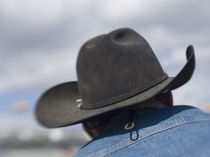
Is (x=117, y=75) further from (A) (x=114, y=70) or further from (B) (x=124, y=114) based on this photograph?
(B) (x=124, y=114)

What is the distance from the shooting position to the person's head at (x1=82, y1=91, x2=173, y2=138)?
6.97 ft

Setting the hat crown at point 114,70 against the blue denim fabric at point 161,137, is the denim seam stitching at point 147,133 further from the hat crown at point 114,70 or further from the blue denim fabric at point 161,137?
the hat crown at point 114,70

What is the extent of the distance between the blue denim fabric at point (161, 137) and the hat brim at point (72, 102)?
95mm

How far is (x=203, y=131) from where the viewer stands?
200cm

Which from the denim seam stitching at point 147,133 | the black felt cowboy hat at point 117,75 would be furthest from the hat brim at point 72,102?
the denim seam stitching at point 147,133

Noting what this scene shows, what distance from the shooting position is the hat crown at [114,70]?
2.14m

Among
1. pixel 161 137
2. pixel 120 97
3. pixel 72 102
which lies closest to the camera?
pixel 161 137

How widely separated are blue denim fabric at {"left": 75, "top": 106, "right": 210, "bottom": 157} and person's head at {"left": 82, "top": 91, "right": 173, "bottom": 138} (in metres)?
0.06

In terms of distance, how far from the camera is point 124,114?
2133 millimetres

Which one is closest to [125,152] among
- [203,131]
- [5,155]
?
[203,131]

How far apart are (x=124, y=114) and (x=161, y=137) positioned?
0.82 ft

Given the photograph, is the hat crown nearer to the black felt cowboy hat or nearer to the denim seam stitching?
the black felt cowboy hat

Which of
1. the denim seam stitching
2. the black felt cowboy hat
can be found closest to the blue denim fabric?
the denim seam stitching

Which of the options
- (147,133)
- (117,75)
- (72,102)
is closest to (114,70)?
(117,75)
